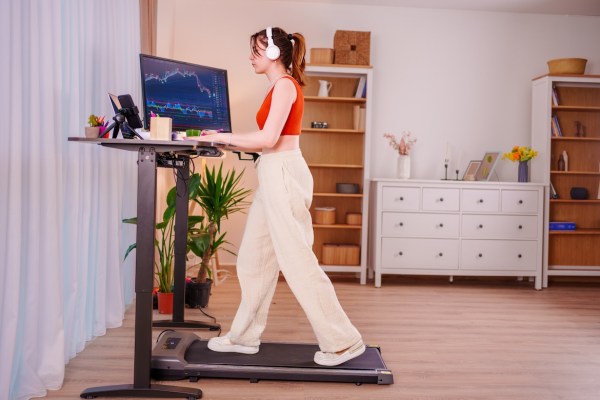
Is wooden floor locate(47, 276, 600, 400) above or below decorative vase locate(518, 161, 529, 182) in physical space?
below

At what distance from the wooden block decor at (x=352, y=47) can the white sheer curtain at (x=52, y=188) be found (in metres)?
2.32

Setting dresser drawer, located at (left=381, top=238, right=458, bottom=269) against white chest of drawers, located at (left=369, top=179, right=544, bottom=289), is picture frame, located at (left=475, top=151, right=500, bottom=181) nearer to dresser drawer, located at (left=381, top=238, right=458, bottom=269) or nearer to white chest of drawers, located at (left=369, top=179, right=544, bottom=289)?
white chest of drawers, located at (left=369, top=179, right=544, bottom=289)

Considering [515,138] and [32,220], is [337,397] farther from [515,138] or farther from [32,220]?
[515,138]

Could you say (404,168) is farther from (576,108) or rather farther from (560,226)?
(576,108)

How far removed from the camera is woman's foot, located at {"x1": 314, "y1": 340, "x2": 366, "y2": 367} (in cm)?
274

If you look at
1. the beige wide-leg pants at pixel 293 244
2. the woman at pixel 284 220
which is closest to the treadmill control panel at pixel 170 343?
the woman at pixel 284 220

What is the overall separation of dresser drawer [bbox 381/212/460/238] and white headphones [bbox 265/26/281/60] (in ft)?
9.35

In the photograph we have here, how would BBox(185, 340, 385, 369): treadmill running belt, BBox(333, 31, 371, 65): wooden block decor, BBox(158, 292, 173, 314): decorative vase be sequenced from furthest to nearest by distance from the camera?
BBox(333, 31, 371, 65): wooden block decor → BBox(158, 292, 173, 314): decorative vase → BBox(185, 340, 385, 369): treadmill running belt

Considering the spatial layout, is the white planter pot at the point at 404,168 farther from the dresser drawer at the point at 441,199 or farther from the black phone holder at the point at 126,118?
the black phone holder at the point at 126,118

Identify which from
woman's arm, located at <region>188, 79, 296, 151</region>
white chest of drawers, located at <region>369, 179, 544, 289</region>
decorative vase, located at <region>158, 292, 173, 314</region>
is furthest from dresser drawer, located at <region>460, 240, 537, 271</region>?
woman's arm, located at <region>188, 79, 296, 151</region>

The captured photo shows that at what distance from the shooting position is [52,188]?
99.6 inches

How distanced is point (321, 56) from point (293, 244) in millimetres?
3154

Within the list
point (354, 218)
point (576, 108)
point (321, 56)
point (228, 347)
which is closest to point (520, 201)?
point (576, 108)

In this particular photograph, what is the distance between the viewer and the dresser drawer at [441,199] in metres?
5.34
